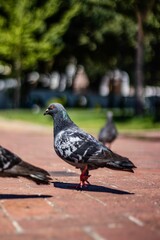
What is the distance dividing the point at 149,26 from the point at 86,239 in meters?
26.8

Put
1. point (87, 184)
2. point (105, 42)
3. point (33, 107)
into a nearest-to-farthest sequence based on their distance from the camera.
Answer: point (87, 184)
point (105, 42)
point (33, 107)

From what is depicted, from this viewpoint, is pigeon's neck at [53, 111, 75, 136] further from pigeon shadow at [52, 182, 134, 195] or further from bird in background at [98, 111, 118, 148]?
bird in background at [98, 111, 118, 148]

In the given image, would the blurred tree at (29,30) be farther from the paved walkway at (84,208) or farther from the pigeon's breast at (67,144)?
the pigeon's breast at (67,144)

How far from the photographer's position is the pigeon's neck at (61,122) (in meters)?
8.52

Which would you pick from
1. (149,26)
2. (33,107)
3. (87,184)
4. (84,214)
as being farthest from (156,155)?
(33,107)

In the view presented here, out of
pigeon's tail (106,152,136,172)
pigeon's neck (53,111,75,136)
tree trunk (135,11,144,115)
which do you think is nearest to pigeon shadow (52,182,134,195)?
pigeon's tail (106,152,136,172)

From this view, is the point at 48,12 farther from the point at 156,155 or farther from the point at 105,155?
the point at 105,155

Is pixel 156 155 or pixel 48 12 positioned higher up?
pixel 48 12

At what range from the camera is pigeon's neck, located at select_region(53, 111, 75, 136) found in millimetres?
8516

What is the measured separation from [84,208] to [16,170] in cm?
96

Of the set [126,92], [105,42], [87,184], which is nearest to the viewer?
[87,184]

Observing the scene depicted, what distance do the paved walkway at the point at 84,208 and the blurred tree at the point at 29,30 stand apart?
2933 cm

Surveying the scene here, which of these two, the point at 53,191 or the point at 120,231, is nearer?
the point at 120,231

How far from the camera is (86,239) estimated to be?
5.41m
